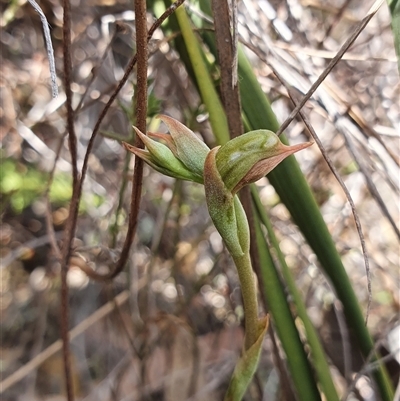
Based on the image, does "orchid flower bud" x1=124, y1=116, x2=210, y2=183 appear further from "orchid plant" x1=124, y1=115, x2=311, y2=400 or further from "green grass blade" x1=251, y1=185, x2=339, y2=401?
"green grass blade" x1=251, y1=185, x2=339, y2=401

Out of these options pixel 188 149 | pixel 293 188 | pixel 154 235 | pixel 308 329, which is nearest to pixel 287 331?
pixel 308 329

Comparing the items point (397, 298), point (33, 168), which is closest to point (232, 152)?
point (397, 298)

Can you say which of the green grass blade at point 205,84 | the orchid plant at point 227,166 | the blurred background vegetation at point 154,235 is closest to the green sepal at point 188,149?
the orchid plant at point 227,166

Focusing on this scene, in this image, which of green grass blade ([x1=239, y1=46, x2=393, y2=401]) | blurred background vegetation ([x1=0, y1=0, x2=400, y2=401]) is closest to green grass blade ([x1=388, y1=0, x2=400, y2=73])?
green grass blade ([x1=239, y1=46, x2=393, y2=401])

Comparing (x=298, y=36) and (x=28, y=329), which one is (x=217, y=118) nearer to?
(x=298, y=36)

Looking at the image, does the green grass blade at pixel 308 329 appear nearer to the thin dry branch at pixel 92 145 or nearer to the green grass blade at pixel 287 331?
the green grass blade at pixel 287 331

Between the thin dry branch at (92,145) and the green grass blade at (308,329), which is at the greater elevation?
the thin dry branch at (92,145)

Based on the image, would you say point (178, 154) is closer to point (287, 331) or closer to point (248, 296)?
point (248, 296)
